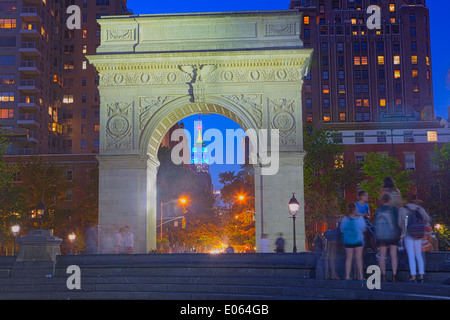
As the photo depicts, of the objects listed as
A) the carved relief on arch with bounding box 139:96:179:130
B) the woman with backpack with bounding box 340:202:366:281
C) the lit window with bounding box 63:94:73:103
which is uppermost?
the lit window with bounding box 63:94:73:103

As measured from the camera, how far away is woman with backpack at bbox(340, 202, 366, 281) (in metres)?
14.5

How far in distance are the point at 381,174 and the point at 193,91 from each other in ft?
106

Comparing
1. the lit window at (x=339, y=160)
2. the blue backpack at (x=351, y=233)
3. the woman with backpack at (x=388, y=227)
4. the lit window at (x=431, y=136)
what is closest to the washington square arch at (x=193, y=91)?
the blue backpack at (x=351, y=233)

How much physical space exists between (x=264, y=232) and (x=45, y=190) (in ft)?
124

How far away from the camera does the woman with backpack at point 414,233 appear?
13961 mm

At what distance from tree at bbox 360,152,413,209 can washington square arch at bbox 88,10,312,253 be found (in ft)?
93.8

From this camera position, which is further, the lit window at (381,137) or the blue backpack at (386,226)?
the lit window at (381,137)

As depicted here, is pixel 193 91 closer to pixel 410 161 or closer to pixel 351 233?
pixel 351 233

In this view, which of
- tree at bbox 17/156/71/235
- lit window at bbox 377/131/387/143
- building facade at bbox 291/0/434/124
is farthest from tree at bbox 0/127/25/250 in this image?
building facade at bbox 291/0/434/124

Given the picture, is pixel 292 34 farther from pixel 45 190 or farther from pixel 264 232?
pixel 45 190

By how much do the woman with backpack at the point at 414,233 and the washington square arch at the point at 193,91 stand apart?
19542 mm

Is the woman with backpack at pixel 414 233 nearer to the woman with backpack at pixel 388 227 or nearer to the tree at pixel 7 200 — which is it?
the woman with backpack at pixel 388 227

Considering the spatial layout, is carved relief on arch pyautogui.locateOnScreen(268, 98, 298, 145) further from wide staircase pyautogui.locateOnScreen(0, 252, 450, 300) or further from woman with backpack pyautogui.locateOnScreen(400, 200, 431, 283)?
woman with backpack pyautogui.locateOnScreen(400, 200, 431, 283)
